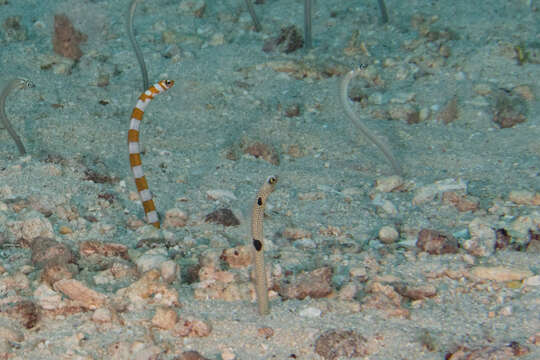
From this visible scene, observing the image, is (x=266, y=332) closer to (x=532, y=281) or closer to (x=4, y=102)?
(x=532, y=281)

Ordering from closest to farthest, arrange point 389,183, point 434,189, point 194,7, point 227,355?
point 227,355 < point 434,189 < point 389,183 < point 194,7

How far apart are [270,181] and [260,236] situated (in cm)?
28

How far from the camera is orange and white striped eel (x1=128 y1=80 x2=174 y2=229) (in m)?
3.11

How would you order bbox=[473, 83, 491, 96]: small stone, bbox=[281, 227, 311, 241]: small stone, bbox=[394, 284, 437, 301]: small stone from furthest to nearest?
bbox=[473, 83, 491, 96]: small stone
bbox=[281, 227, 311, 241]: small stone
bbox=[394, 284, 437, 301]: small stone

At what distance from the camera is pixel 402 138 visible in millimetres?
4621

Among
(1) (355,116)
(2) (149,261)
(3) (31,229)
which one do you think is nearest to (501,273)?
(1) (355,116)

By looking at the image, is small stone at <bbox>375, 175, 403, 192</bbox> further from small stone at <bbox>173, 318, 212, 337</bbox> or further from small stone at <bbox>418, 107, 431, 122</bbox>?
small stone at <bbox>173, 318, 212, 337</bbox>

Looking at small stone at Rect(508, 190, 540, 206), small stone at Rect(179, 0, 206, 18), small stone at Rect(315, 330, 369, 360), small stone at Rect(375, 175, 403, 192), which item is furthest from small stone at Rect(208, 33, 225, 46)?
small stone at Rect(315, 330, 369, 360)

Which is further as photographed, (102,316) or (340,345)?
(102,316)

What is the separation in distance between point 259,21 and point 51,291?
4.44 metres

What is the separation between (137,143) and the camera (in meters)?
3.17

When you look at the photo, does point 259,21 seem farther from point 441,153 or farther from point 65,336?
point 65,336

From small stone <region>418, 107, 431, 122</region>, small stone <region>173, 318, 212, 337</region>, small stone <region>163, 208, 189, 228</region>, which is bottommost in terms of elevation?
small stone <region>418, 107, 431, 122</region>

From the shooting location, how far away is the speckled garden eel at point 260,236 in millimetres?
2113
